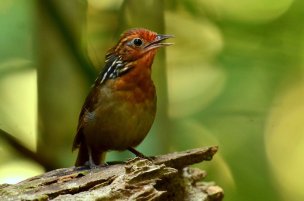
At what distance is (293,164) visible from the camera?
438cm

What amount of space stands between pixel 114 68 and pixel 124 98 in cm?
16

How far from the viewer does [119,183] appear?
2131 mm

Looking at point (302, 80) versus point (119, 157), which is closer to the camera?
point (119, 157)

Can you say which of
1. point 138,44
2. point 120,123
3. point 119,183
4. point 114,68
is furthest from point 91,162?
point 119,183

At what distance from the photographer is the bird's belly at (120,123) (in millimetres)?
2762

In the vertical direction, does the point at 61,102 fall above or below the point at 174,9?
below

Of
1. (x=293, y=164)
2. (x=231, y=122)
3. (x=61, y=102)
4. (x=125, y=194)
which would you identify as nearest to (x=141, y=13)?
(x=61, y=102)

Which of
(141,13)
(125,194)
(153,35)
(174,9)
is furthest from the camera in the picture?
(174,9)

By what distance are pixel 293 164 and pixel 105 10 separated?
158 cm

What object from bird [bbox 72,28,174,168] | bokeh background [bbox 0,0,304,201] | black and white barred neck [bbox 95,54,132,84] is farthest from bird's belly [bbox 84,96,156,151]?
bokeh background [bbox 0,0,304,201]

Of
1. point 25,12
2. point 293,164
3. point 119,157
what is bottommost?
point 293,164

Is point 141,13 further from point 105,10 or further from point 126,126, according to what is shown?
point 126,126

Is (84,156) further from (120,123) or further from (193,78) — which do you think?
(193,78)

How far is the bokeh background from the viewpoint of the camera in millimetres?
3814
